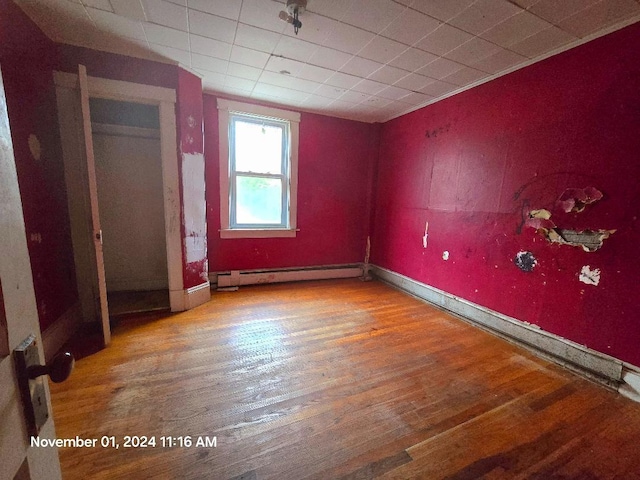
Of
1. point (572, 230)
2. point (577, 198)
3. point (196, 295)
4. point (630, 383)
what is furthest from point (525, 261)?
point (196, 295)

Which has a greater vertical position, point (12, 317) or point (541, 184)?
point (541, 184)

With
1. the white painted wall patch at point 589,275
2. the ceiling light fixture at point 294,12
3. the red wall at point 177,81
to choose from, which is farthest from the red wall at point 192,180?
the white painted wall patch at point 589,275

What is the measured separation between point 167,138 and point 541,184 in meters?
3.61

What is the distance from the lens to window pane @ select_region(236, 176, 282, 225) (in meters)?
3.87

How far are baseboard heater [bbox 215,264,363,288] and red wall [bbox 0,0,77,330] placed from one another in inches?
63.8

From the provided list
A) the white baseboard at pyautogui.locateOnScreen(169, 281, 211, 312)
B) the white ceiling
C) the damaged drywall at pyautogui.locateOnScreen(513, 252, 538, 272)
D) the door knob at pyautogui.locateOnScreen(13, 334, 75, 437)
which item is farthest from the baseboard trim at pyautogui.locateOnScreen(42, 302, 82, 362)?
the damaged drywall at pyautogui.locateOnScreen(513, 252, 538, 272)

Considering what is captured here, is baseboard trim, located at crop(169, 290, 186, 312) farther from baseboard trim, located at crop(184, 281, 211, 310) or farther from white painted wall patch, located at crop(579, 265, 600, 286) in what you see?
white painted wall patch, located at crop(579, 265, 600, 286)

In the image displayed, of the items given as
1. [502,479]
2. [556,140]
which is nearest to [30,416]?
[502,479]

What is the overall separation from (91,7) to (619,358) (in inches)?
181

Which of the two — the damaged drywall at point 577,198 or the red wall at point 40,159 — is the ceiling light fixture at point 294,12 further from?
the damaged drywall at point 577,198

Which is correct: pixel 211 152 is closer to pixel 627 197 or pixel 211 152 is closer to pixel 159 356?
pixel 159 356

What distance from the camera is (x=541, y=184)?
2.35 m

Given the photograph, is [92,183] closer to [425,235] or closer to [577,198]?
[425,235]

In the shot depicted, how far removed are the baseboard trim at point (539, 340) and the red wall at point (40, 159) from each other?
393 cm
